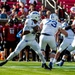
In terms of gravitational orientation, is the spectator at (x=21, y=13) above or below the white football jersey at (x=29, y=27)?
above

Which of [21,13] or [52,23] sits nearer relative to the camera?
[52,23]

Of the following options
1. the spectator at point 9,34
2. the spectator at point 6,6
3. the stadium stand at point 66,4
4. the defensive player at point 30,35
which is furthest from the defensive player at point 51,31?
the stadium stand at point 66,4

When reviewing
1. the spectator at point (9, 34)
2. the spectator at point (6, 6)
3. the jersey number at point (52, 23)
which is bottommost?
the spectator at point (9, 34)

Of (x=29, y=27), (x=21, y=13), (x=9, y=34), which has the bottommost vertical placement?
(x=9, y=34)

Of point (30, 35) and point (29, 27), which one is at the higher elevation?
point (29, 27)

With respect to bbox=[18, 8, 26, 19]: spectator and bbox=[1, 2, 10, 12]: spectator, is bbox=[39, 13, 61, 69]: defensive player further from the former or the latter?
bbox=[1, 2, 10, 12]: spectator

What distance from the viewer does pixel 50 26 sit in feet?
39.7

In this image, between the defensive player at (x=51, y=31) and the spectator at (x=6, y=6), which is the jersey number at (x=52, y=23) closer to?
the defensive player at (x=51, y=31)

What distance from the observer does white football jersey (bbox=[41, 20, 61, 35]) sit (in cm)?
1198

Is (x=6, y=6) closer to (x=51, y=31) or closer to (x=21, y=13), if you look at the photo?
(x=21, y=13)

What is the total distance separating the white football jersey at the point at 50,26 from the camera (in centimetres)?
1198

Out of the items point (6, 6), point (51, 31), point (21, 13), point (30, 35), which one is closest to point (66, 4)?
point (6, 6)

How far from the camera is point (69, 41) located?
13.1m

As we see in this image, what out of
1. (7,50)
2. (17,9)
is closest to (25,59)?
(7,50)
